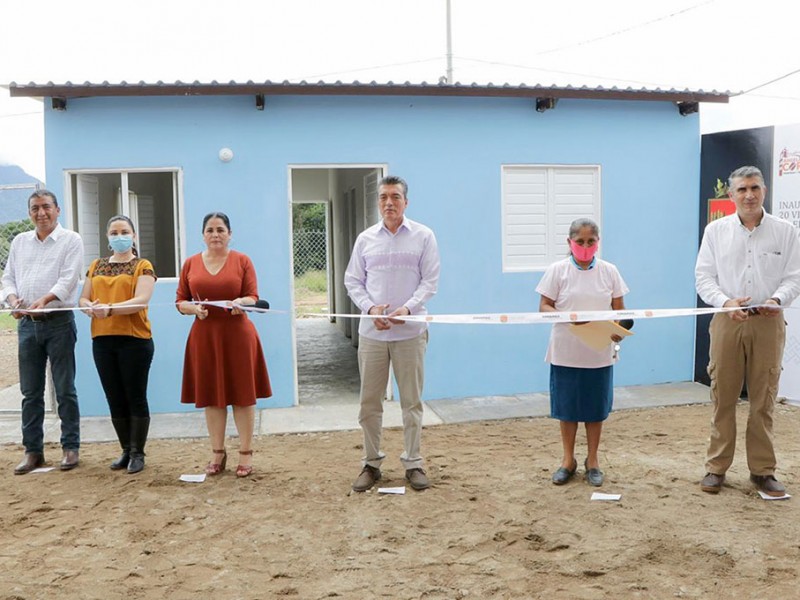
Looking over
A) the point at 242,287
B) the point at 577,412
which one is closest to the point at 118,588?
the point at 242,287

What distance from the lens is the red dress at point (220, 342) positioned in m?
4.87

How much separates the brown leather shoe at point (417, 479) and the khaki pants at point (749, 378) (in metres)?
1.76

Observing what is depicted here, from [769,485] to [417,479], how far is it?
211 cm

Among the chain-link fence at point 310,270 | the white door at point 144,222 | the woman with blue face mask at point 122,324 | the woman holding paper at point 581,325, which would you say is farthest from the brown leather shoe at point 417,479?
the chain-link fence at point 310,270

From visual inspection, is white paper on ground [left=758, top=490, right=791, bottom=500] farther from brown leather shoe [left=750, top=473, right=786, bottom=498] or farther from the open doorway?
the open doorway

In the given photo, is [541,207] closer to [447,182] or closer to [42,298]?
[447,182]

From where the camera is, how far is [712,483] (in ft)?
15.2

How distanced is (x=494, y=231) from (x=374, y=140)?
4.89ft

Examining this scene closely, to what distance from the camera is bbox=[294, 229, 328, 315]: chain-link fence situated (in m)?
19.9

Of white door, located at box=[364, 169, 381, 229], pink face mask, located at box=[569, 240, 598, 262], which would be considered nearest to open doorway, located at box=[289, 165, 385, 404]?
white door, located at box=[364, 169, 381, 229]

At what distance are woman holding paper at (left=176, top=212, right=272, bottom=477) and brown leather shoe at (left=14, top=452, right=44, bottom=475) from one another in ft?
4.21

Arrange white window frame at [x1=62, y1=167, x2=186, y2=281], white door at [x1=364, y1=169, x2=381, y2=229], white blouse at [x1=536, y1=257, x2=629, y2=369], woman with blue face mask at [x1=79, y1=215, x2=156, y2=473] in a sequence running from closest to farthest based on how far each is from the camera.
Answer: white blouse at [x1=536, y1=257, x2=629, y2=369]
woman with blue face mask at [x1=79, y1=215, x2=156, y2=473]
white window frame at [x1=62, y1=167, x2=186, y2=281]
white door at [x1=364, y1=169, x2=381, y2=229]

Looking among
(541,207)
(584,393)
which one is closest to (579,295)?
(584,393)

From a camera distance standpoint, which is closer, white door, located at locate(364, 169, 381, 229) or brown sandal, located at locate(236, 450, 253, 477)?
brown sandal, located at locate(236, 450, 253, 477)
